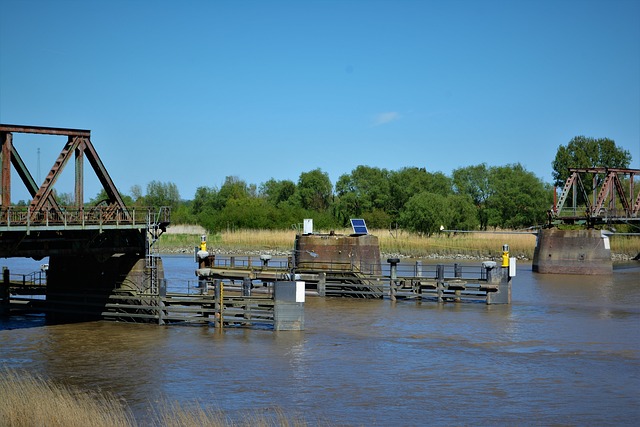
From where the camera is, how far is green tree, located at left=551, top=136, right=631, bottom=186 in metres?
117

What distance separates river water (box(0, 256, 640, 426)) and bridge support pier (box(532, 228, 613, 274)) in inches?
1042

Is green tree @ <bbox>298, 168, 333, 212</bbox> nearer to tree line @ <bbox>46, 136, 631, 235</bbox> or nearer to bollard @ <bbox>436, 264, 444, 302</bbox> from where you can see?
tree line @ <bbox>46, 136, 631, 235</bbox>

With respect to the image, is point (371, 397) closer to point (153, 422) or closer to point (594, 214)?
point (153, 422)

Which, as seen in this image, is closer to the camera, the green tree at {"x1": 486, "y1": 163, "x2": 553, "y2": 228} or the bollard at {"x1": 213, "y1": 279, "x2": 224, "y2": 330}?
the bollard at {"x1": 213, "y1": 279, "x2": 224, "y2": 330}

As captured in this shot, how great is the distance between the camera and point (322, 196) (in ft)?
437

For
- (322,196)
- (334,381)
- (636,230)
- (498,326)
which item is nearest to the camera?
(334,381)

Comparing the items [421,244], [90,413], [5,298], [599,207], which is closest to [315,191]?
[421,244]

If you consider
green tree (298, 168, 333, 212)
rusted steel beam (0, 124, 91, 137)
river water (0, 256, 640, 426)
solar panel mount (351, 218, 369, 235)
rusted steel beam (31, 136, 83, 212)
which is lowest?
river water (0, 256, 640, 426)

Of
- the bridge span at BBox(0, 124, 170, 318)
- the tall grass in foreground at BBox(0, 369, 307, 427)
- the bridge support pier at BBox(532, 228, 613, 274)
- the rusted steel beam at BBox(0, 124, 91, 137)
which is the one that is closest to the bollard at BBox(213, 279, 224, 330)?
the bridge span at BBox(0, 124, 170, 318)

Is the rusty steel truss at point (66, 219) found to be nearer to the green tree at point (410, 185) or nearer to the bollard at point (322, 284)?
the bollard at point (322, 284)

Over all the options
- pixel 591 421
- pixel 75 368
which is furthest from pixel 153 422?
pixel 591 421

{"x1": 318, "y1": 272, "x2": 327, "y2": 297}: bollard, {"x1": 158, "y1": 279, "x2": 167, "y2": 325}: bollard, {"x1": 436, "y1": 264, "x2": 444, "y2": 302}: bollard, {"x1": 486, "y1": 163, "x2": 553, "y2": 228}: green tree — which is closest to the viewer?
{"x1": 158, "y1": 279, "x2": 167, "y2": 325}: bollard

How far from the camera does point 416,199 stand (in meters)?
106

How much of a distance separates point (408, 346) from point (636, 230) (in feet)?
254
